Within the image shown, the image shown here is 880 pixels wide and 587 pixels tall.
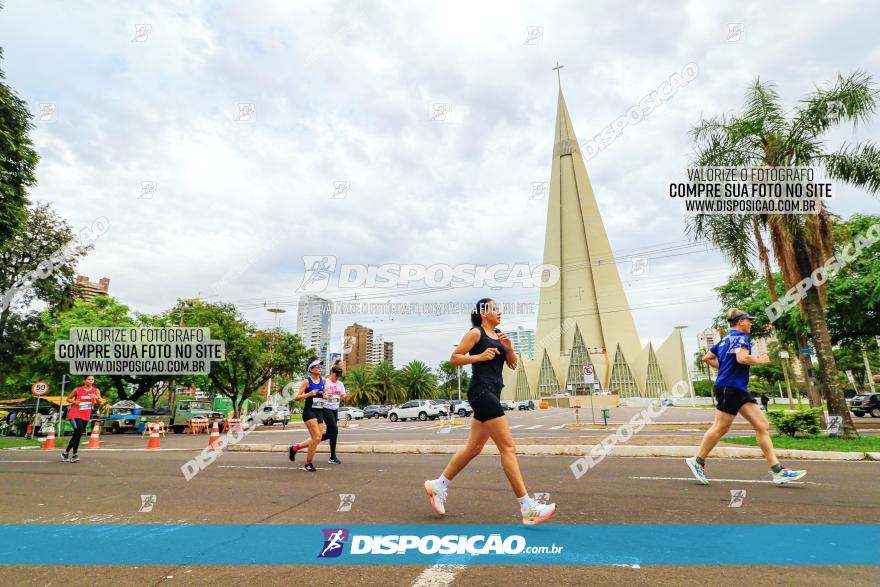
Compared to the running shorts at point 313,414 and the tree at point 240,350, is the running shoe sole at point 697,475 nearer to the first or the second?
the running shorts at point 313,414

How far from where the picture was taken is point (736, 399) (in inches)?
227

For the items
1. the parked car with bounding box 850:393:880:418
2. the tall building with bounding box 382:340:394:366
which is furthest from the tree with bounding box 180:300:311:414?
the tall building with bounding box 382:340:394:366

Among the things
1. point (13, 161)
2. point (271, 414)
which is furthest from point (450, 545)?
point (271, 414)

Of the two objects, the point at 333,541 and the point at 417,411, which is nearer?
the point at 333,541

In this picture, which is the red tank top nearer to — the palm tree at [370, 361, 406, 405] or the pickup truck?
the pickup truck

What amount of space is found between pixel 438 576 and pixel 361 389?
218 feet

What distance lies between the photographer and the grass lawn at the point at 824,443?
9.00m

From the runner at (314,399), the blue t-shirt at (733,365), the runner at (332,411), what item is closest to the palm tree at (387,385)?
the runner at (332,411)

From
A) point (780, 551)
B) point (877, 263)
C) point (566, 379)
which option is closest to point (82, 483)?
point (780, 551)

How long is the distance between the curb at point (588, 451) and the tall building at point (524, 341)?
8282 centimetres

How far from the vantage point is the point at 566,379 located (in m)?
81.6

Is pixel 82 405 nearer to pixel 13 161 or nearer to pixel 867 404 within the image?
pixel 13 161

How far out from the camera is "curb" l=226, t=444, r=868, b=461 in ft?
27.6

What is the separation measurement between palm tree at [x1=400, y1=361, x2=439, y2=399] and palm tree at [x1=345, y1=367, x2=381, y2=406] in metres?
5.06
